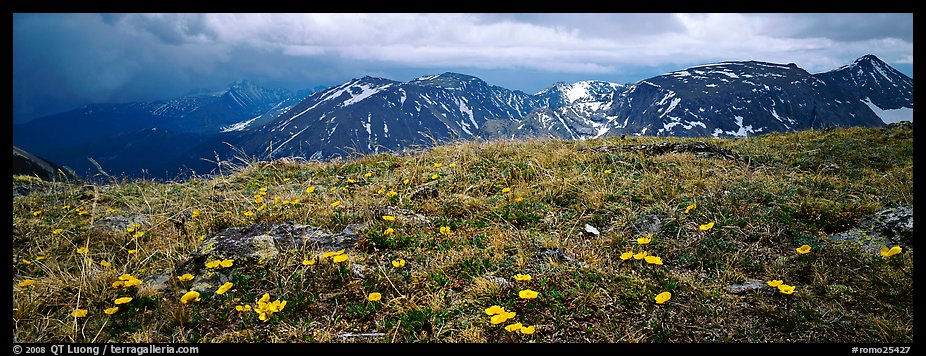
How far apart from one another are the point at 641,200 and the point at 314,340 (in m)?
4.99

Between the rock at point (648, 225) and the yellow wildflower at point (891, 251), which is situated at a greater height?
the yellow wildflower at point (891, 251)

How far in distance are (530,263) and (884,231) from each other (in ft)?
12.9

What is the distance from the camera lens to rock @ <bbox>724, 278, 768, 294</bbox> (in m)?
3.89

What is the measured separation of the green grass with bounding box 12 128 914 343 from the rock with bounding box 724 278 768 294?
0.07 metres

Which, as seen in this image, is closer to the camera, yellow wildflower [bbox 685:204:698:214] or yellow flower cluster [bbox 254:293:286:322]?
yellow flower cluster [bbox 254:293:286:322]

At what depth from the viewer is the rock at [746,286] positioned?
389 cm

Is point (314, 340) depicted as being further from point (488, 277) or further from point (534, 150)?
point (534, 150)

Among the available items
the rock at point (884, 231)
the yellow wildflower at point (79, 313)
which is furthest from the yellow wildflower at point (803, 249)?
the yellow wildflower at point (79, 313)

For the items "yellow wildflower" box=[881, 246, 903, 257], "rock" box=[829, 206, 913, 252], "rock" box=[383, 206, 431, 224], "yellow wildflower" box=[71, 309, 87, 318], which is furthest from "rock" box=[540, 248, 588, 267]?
"yellow wildflower" box=[71, 309, 87, 318]

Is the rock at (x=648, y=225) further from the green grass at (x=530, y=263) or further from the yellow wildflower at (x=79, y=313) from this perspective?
the yellow wildflower at (x=79, y=313)

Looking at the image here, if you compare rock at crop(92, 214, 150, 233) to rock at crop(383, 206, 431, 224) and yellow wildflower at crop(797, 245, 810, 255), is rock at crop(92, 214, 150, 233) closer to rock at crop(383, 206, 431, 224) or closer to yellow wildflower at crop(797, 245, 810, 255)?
rock at crop(383, 206, 431, 224)

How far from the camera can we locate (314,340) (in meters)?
3.37

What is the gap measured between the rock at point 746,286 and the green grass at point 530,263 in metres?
0.07
